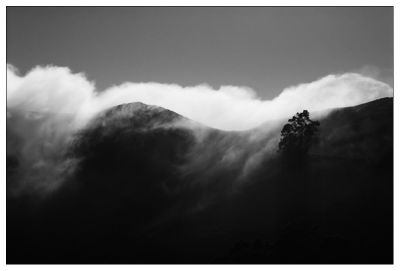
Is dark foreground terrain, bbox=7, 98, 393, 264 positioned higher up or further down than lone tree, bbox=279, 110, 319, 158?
further down

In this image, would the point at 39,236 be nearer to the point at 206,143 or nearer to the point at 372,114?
the point at 206,143

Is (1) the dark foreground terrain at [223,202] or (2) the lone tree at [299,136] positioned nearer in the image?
(1) the dark foreground terrain at [223,202]

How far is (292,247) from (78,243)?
3563 inches

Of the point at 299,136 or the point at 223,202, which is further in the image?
the point at 299,136

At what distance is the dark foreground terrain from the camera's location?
78312 millimetres

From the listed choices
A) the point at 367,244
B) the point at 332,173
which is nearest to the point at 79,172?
the point at 332,173

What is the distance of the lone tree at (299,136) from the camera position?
123875 millimetres

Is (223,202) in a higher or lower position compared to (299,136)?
lower

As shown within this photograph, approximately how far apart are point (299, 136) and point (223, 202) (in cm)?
4153

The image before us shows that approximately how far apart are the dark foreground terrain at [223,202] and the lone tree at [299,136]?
3.82 meters

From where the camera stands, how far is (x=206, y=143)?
179 meters

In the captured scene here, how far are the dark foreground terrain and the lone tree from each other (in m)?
3.82

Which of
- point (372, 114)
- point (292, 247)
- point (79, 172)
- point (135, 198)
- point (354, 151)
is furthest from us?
point (79, 172)

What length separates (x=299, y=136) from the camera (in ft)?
409
